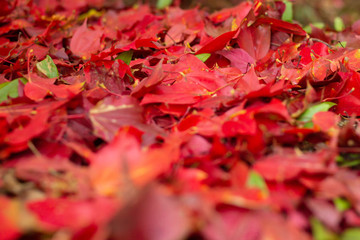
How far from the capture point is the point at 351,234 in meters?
0.31

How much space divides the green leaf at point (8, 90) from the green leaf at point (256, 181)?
392mm

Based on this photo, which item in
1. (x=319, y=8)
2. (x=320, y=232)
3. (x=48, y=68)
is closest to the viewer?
(x=320, y=232)

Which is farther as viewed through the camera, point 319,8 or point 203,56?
point 319,8

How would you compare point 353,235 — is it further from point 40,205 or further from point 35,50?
point 35,50

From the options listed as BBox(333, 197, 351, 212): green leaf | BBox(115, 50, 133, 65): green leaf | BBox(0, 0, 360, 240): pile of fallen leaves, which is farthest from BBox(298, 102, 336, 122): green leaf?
BBox(115, 50, 133, 65): green leaf

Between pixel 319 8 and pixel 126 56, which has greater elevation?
pixel 126 56

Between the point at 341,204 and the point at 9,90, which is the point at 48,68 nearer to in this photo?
the point at 9,90

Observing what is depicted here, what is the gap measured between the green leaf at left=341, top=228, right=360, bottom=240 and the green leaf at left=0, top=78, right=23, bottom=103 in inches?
19.7

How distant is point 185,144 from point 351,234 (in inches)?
8.5

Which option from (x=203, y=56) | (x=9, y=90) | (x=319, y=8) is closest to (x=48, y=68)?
(x=9, y=90)

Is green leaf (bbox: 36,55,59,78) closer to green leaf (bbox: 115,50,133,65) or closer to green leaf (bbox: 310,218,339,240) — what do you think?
green leaf (bbox: 115,50,133,65)

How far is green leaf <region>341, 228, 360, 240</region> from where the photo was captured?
1.02 feet

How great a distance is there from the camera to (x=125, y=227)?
10.9 inches

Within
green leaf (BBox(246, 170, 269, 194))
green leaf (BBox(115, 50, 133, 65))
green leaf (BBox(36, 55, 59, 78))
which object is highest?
green leaf (BBox(36, 55, 59, 78))
